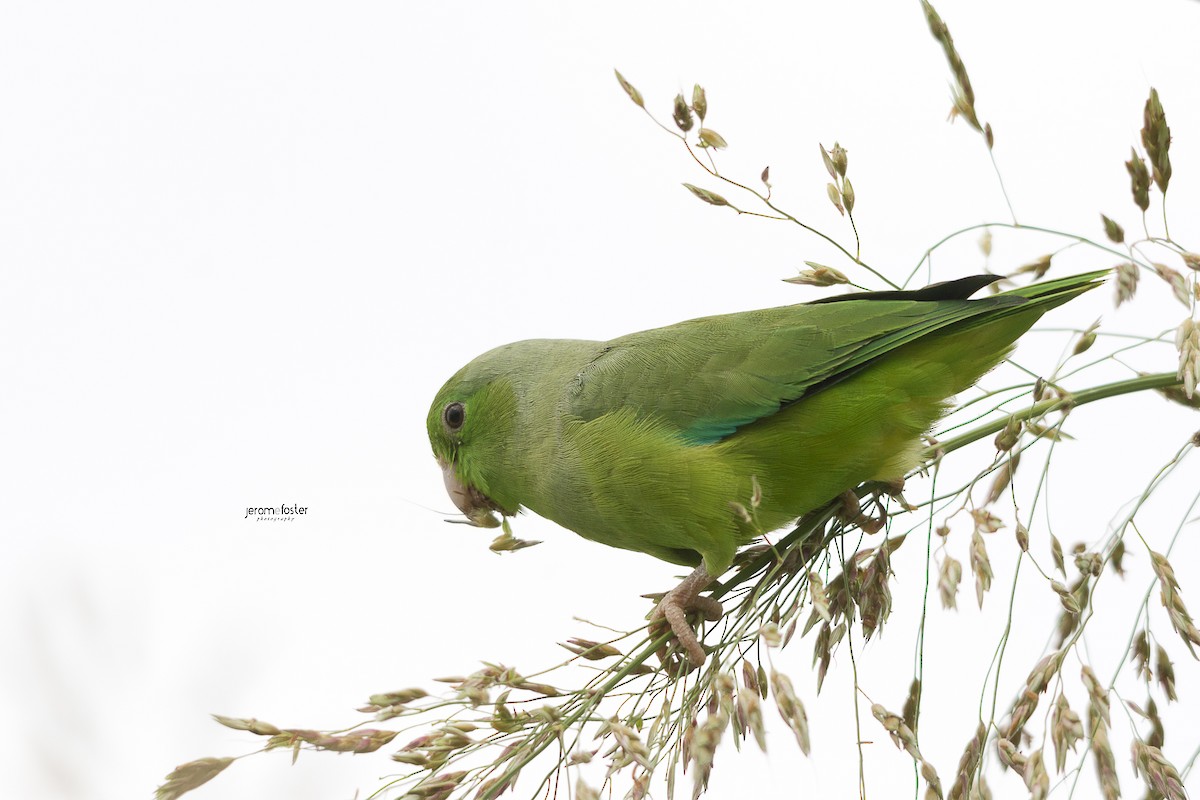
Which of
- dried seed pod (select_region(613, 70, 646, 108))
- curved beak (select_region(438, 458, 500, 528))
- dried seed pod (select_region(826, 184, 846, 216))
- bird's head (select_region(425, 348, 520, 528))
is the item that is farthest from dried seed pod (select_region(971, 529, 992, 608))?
curved beak (select_region(438, 458, 500, 528))

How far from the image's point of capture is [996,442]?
1.81 metres

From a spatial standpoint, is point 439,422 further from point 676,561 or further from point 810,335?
point 810,335

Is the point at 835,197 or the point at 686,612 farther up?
the point at 835,197

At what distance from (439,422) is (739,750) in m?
1.65

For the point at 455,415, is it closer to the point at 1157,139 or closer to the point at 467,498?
the point at 467,498

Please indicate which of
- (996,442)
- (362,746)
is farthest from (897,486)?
(362,746)

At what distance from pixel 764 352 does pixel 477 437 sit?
916 mm

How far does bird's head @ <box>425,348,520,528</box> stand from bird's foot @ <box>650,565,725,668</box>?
691 mm

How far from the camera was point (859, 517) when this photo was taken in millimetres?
2373

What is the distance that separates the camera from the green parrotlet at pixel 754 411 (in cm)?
242

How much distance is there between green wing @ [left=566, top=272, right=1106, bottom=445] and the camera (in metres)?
2.40

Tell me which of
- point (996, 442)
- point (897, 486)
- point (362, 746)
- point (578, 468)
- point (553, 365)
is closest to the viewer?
point (362, 746)

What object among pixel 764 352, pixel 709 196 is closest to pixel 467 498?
pixel 764 352

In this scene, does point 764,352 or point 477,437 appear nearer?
point 764,352
